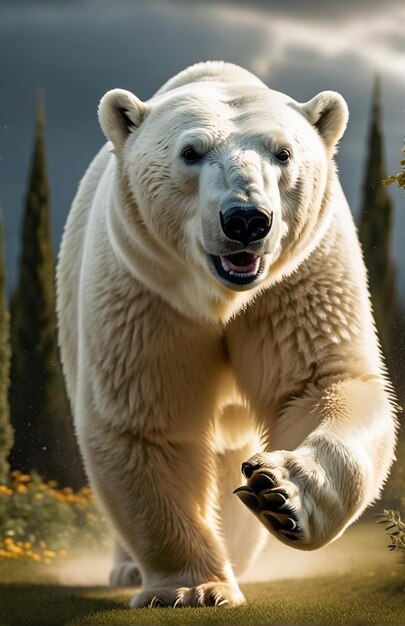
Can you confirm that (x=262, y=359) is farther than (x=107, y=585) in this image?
No

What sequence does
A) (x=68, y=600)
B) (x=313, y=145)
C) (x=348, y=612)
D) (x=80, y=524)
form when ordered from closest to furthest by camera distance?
1. (x=313, y=145)
2. (x=348, y=612)
3. (x=68, y=600)
4. (x=80, y=524)

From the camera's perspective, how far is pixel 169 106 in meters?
5.25

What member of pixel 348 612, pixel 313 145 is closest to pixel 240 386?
pixel 313 145

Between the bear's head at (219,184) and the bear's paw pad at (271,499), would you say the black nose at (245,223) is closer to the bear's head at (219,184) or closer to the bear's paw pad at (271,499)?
the bear's head at (219,184)

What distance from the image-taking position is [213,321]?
528cm

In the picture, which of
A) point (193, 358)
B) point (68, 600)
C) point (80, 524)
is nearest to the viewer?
point (193, 358)

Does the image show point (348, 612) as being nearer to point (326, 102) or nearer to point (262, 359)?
point (262, 359)

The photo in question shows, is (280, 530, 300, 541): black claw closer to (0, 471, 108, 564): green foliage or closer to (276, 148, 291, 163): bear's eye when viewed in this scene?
(276, 148, 291, 163): bear's eye

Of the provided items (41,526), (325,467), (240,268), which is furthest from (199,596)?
(41,526)

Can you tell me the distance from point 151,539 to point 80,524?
422cm

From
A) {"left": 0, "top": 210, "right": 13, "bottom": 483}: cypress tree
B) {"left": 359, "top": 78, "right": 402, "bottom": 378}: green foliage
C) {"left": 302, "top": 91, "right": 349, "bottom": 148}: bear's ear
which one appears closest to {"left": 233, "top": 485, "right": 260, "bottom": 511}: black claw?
{"left": 302, "top": 91, "right": 349, "bottom": 148}: bear's ear

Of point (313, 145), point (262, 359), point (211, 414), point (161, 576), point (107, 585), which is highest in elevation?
point (313, 145)

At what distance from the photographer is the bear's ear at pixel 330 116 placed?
535 cm

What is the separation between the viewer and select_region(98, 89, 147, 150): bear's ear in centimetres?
532
